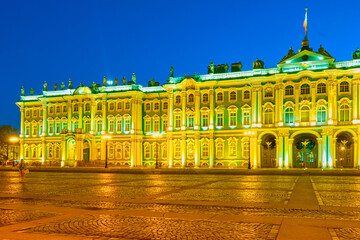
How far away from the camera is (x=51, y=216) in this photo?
12.0 metres

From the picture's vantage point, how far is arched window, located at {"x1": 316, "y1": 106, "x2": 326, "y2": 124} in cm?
4942

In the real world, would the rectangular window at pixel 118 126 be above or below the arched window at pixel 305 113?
below

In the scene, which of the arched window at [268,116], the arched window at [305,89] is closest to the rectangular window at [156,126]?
the arched window at [268,116]

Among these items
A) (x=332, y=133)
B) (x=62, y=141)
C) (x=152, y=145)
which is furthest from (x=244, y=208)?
(x=62, y=141)

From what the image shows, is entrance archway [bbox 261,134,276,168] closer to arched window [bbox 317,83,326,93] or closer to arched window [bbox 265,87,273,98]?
arched window [bbox 265,87,273,98]

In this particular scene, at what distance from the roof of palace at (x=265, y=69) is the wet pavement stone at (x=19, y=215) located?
144 feet

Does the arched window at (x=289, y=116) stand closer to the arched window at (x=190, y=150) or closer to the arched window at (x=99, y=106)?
the arched window at (x=190, y=150)

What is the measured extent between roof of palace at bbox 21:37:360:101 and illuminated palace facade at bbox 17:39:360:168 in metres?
0.13

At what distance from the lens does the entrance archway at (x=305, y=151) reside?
51344 millimetres

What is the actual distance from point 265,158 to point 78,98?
33097 mm

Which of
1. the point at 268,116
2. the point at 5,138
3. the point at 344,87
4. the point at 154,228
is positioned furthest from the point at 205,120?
the point at 5,138

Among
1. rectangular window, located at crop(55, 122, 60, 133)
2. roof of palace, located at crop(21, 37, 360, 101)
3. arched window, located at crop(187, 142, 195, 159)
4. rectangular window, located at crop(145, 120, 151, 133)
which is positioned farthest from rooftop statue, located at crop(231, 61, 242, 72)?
rectangular window, located at crop(55, 122, 60, 133)

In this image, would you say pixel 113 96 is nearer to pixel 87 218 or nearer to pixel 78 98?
pixel 78 98

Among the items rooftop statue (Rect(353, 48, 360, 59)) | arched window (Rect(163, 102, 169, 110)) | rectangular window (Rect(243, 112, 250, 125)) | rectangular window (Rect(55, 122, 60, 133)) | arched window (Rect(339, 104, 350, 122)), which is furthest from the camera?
rectangular window (Rect(55, 122, 60, 133))
